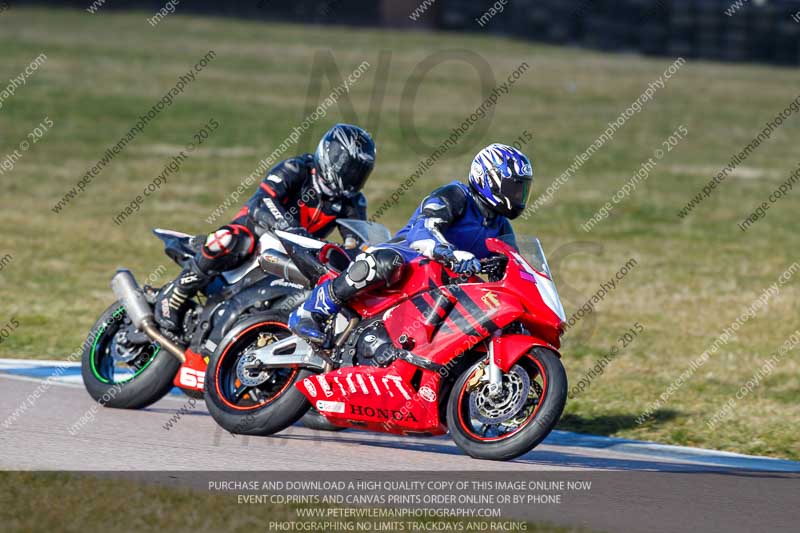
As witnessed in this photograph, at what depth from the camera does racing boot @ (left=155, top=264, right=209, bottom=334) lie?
8.31 m

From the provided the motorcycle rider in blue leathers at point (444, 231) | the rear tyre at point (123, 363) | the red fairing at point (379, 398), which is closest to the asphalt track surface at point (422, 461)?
the rear tyre at point (123, 363)

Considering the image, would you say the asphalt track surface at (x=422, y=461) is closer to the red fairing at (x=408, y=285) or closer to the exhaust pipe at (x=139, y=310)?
the exhaust pipe at (x=139, y=310)

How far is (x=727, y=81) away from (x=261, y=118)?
1633cm

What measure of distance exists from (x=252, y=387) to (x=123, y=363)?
136 centimetres

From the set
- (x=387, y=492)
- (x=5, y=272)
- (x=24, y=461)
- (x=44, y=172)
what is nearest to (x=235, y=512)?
(x=387, y=492)

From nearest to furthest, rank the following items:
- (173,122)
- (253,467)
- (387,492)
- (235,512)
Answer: (235,512), (387,492), (253,467), (173,122)

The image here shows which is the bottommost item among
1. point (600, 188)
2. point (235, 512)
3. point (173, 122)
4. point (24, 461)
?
point (173, 122)

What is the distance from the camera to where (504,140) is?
26.1 meters

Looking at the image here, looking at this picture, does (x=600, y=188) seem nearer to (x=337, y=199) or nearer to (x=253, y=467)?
(x=337, y=199)

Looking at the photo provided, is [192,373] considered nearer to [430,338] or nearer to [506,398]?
[430,338]

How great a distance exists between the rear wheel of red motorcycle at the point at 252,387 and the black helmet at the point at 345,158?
103 cm

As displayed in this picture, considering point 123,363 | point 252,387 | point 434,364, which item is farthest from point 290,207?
point 434,364

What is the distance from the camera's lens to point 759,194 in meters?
21.9

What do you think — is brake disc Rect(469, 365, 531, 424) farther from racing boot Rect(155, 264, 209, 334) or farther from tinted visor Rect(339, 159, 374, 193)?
racing boot Rect(155, 264, 209, 334)
